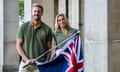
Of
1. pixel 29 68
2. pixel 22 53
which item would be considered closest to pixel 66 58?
pixel 29 68

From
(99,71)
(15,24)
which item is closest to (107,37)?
(99,71)

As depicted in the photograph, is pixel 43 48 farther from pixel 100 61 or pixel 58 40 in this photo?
pixel 100 61

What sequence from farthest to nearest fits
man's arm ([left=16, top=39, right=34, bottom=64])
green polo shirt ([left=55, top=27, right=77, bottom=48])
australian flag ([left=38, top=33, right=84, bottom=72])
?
green polo shirt ([left=55, top=27, right=77, bottom=48]) → australian flag ([left=38, top=33, right=84, bottom=72]) → man's arm ([left=16, top=39, right=34, bottom=64])

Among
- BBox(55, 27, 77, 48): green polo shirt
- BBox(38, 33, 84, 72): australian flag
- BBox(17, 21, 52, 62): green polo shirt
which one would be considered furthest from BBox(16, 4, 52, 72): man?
BBox(55, 27, 77, 48): green polo shirt

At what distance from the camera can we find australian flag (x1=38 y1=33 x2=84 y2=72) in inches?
286

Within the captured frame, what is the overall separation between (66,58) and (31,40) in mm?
788

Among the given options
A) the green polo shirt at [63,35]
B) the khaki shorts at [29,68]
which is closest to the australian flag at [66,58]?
the khaki shorts at [29,68]

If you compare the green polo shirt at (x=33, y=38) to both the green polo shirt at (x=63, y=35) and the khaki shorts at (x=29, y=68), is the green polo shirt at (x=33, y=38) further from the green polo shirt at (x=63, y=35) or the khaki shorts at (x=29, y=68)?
the green polo shirt at (x=63, y=35)

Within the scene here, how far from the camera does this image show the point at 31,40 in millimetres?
7000

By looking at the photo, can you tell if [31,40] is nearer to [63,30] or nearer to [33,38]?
[33,38]

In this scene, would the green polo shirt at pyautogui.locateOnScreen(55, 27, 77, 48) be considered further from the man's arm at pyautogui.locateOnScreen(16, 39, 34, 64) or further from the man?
the man's arm at pyautogui.locateOnScreen(16, 39, 34, 64)

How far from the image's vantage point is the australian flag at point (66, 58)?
7.27 m

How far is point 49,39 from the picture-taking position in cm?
714

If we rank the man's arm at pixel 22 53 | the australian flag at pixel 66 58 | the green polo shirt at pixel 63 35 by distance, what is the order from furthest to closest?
the green polo shirt at pixel 63 35, the australian flag at pixel 66 58, the man's arm at pixel 22 53
